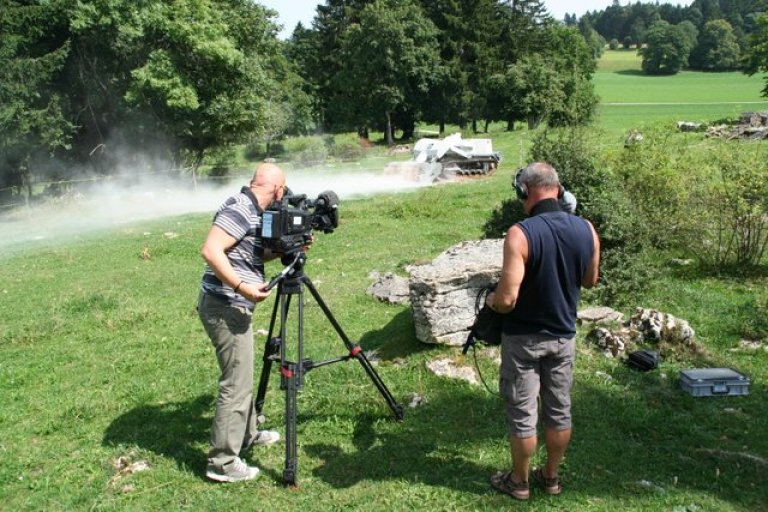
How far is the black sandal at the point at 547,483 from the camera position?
4.39 metres

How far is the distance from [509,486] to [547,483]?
0.27 meters

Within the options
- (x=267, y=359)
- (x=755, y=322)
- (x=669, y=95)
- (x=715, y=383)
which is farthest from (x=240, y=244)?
(x=669, y=95)

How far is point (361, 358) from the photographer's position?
5188 millimetres

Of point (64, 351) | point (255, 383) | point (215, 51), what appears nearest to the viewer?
point (255, 383)

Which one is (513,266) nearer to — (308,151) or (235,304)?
(235,304)

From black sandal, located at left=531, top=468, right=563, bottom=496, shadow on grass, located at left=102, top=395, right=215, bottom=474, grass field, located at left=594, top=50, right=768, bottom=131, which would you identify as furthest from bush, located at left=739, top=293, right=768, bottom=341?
grass field, located at left=594, top=50, right=768, bottom=131

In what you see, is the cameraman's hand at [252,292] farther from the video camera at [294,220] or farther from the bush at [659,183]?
the bush at [659,183]

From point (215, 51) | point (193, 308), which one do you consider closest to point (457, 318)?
point (193, 308)

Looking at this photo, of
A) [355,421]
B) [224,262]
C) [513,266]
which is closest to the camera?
[513,266]

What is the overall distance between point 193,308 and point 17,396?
129 inches

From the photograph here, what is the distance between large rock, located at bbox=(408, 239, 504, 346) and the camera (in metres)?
6.84

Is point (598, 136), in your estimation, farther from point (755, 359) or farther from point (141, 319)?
point (141, 319)

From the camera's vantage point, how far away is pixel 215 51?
2838cm

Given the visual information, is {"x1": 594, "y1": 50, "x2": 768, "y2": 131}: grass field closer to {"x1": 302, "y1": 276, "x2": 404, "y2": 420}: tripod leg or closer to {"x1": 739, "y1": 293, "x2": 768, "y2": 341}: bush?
{"x1": 739, "y1": 293, "x2": 768, "y2": 341}: bush
